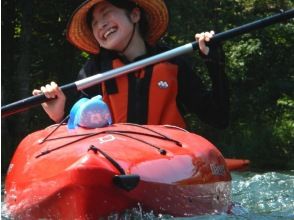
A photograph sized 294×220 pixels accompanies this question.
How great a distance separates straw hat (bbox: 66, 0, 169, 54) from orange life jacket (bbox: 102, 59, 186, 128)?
25 centimetres

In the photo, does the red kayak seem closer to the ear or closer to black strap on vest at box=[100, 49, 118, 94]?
black strap on vest at box=[100, 49, 118, 94]

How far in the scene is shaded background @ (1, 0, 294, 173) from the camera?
9406 mm

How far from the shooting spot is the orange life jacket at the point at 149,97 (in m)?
3.05

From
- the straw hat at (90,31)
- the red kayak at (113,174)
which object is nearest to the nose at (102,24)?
the straw hat at (90,31)

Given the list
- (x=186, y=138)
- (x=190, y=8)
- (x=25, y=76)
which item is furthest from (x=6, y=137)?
(x=186, y=138)

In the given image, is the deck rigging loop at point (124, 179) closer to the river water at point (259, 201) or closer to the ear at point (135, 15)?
the river water at point (259, 201)

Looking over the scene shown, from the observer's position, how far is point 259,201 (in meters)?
3.80

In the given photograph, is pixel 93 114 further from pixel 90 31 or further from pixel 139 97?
pixel 90 31

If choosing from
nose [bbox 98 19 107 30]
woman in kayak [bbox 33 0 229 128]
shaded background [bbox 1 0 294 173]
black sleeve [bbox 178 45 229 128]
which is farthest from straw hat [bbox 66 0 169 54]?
shaded background [bbox 1 0 294 173]

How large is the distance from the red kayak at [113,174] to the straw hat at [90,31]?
0.79m

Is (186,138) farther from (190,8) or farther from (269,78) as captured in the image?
(269,78)

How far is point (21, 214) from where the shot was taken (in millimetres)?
2381

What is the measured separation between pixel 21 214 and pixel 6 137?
22.7ft

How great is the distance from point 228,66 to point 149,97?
27.4 feet
